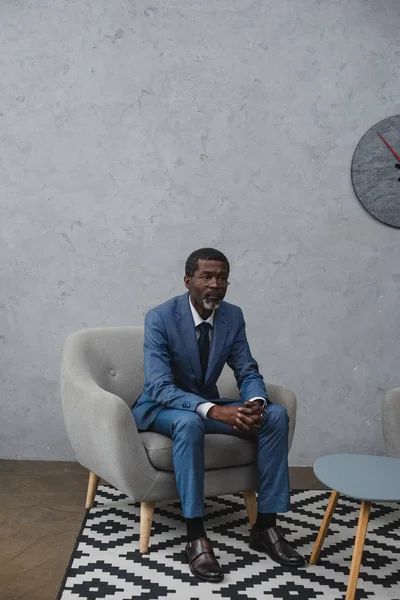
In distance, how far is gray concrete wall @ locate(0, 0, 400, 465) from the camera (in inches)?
176

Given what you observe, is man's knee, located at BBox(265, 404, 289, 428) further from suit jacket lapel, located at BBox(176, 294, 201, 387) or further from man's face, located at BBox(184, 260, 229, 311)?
man's face, located at BBox(184, 260, 229, 311)

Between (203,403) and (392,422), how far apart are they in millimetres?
946

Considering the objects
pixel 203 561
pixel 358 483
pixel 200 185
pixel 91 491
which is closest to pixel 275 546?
pixel 203 561

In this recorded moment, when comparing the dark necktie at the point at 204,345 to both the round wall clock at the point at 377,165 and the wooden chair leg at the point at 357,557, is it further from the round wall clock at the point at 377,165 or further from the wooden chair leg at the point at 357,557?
the round wall clock at the point at 377,165

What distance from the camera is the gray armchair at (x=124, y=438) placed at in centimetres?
315

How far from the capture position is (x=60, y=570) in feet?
9.58

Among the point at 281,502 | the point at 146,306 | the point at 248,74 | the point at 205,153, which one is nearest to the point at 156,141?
the point at 205,153

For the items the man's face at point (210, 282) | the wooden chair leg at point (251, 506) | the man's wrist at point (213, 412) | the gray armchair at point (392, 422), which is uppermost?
the man's face at point (210, 282)

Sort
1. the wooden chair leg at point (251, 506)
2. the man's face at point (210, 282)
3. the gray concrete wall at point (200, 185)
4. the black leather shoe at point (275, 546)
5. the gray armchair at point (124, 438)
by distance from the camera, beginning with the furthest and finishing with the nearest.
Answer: the gray concrete wall at point (200, 185)
the wooden chair leg at point (251, 506)
the man's face at point (210, 282)
the gray armchair at point (124, 438)
the black leather shoe at point (275, 546)

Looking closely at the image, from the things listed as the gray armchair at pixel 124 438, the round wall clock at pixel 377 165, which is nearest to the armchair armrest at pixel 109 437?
the gray armchair at pixel 124 438

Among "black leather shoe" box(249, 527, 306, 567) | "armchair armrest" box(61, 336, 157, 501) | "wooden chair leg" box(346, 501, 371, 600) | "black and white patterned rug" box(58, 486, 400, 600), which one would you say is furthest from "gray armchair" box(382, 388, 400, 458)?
"armchair armrest" box(61, 336, 157, 501)

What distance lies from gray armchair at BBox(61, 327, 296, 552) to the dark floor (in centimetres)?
23

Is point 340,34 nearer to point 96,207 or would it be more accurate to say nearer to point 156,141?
point 156,141

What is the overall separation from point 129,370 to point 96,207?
114 centimetres
